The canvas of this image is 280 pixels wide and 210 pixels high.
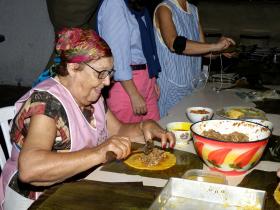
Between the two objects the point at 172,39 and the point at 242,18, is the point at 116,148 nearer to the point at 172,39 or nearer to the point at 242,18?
the point at 172,39

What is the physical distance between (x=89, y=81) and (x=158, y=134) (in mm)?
440

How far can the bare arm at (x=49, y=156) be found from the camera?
60.7 inches

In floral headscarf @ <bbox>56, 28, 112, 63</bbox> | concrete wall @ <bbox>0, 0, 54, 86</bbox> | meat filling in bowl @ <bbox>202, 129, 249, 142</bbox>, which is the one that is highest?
floral headscarf @ <bbox>56, 28, 112, 63</bbox>

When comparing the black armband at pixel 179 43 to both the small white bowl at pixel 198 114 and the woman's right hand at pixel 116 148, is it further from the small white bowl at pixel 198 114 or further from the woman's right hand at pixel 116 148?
the woman's right hand at pixel 116 148

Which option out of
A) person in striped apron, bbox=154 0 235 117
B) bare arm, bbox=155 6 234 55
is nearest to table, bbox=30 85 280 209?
person in striped apron, bbox=154 0 235 117

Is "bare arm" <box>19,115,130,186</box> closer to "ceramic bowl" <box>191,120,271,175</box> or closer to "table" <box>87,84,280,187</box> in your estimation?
"table" <box>87,84,280,187</box>

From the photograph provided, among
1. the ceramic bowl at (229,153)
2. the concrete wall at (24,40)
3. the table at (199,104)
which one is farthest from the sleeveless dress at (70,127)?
the concrete wall at (24,40)

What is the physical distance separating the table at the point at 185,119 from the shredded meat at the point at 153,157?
116 mm

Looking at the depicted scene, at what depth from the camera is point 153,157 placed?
168 cm

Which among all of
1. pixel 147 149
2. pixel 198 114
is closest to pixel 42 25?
pixel 198 114

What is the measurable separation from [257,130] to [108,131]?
891 millimetres

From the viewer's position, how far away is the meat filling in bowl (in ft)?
5.33

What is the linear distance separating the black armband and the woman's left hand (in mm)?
1082

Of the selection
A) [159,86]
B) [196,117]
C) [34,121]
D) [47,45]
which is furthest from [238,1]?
[34,121]
